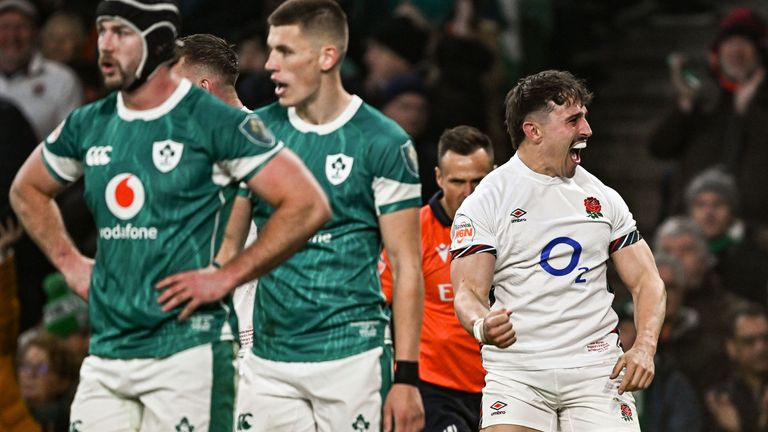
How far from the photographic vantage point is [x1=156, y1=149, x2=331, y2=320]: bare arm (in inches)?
207

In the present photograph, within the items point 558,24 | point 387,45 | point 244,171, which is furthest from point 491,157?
point 558,24

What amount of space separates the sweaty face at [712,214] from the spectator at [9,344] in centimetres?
507

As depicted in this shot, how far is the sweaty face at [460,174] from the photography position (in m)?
7.82

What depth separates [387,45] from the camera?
12086 millimetres

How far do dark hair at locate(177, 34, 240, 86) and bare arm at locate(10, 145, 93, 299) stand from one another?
4.64 feet

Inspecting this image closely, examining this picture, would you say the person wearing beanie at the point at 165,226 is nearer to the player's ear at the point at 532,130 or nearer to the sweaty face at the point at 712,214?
the player's ear at the point at 532,130

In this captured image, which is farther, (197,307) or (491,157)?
(491,157)

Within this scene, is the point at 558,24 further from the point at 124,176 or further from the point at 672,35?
the point at 124,176

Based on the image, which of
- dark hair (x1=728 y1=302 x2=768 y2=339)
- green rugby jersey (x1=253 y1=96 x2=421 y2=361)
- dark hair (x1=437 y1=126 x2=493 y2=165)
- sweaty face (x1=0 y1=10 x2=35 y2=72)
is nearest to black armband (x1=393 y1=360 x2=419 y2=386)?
green rugby jersey (x1=253 y1=96 x2=421 y2=361)

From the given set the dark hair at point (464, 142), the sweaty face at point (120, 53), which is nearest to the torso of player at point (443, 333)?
the dark hair at point (464, 142)

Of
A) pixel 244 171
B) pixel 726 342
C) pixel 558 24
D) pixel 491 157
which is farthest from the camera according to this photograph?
pixel 558 24

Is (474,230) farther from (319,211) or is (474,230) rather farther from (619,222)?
(319,211)

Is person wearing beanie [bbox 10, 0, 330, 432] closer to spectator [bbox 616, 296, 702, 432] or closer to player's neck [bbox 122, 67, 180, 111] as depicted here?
player's neck [bbox 122, 67, 180, 111]

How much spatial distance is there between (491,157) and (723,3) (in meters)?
6.87
